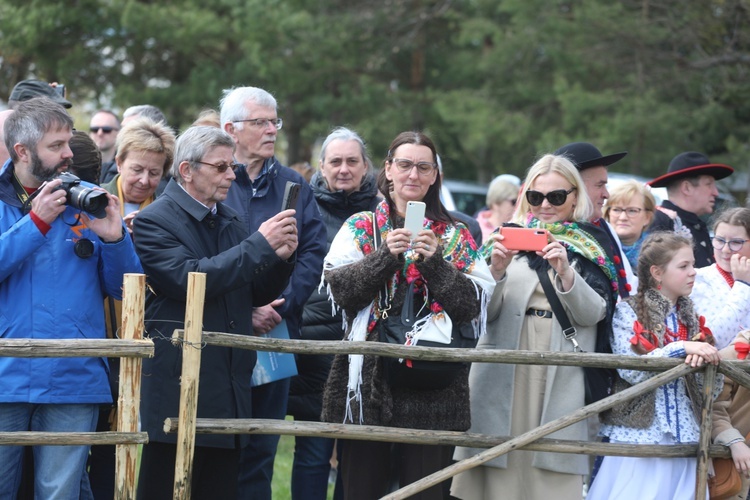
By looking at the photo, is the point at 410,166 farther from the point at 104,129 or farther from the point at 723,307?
the point at 104,129

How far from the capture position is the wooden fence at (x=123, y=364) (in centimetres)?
389

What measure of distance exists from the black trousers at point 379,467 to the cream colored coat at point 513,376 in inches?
10.8

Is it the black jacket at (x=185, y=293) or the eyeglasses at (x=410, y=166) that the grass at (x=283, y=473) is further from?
the eyeglasses at (x=410, y=166)

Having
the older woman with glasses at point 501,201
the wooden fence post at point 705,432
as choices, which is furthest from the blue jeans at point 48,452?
the older woman with glasses at point 501,201

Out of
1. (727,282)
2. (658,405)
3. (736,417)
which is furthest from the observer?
(727,282)

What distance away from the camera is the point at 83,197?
12.9 feet

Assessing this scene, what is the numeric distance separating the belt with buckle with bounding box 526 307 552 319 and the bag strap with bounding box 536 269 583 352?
49mm

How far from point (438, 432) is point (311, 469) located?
1.39 m

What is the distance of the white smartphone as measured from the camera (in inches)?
170

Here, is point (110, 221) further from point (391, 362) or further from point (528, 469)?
point (528, 469)

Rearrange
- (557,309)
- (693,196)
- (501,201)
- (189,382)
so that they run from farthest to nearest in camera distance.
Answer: (501,201)
(693,196)
(557,309)
(189,382)

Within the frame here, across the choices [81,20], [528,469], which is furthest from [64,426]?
[81,20]

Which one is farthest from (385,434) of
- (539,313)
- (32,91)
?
(32,91)

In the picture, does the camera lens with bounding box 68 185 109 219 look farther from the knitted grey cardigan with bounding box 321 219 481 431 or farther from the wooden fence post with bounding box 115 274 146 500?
the knitted grey cardigan with bounding box 321 219 481 431
